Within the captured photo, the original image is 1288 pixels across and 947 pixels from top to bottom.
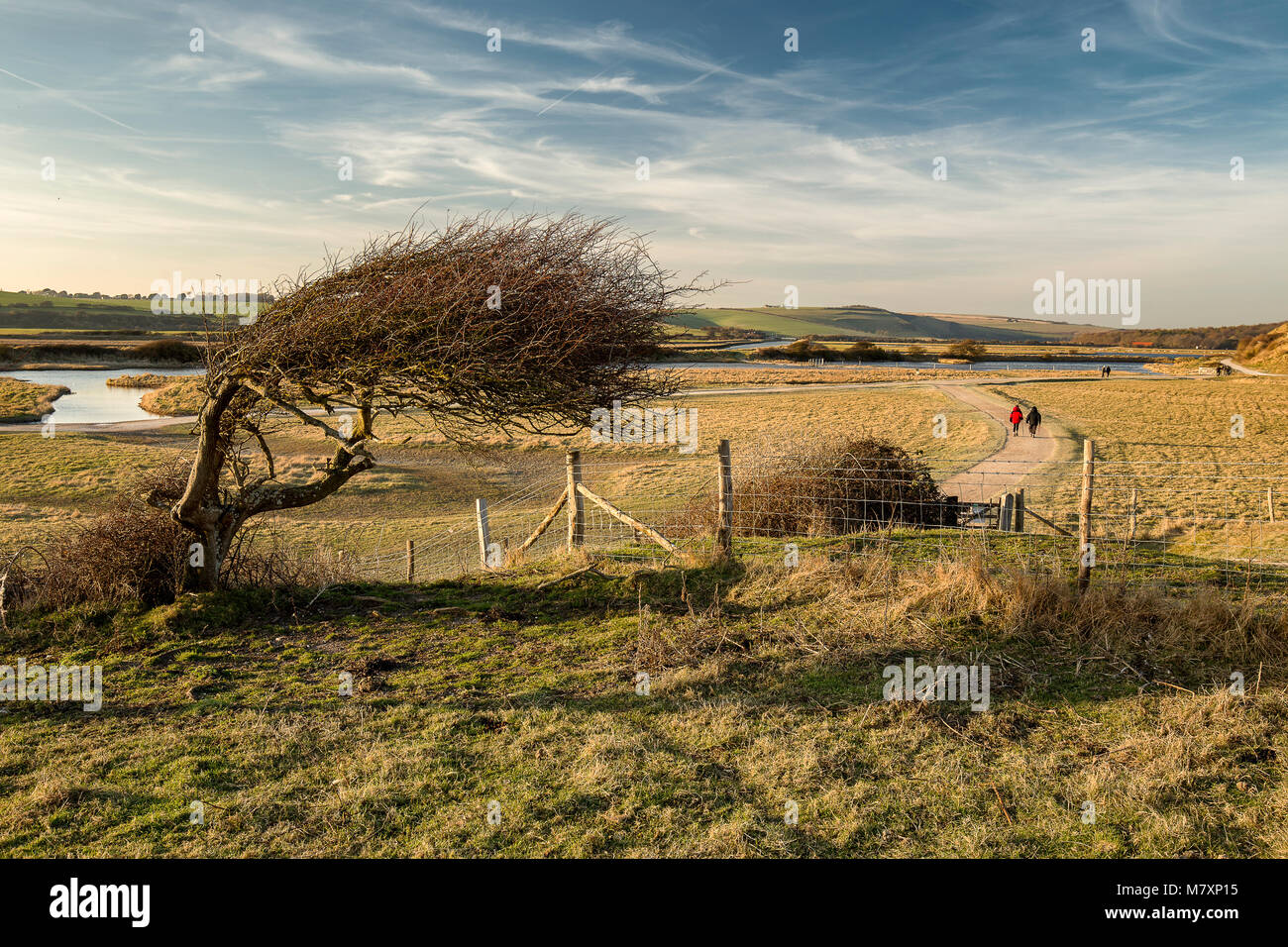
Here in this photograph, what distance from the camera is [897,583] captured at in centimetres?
839

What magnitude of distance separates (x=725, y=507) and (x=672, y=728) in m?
4.49

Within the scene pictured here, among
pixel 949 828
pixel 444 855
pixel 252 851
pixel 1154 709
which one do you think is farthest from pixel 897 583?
pixel 252 851

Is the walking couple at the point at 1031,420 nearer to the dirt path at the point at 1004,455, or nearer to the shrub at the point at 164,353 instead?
the dirt path at the point at 1004,455

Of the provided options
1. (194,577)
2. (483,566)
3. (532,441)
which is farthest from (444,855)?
(532,441)

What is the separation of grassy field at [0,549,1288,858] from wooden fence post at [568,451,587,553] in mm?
2432

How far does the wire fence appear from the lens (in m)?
9.66

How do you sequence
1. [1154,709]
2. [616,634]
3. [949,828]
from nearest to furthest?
[949,828] < [1154,709] < [616,634]

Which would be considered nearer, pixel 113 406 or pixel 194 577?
pixel 194 577

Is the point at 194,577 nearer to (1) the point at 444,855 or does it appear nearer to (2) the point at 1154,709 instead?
(1) the point at 444,855

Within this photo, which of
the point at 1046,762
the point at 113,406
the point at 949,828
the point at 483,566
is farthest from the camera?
the point at 113,406

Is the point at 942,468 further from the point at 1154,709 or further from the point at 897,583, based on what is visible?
the point at 1154,709

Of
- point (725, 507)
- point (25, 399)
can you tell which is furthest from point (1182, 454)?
point (25, 399)
